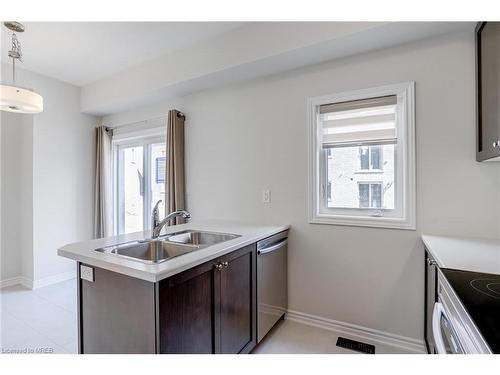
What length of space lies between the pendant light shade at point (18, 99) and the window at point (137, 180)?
1550mm

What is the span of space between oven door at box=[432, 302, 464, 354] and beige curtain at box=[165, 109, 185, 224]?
2.54 meters

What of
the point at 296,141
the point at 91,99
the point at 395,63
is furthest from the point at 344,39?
the point at 91,99

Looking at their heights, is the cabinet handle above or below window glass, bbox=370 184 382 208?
below

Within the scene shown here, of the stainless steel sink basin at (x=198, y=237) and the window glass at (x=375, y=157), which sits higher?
the window glass at (x=375, y=157)

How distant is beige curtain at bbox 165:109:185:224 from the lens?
9.91 ft

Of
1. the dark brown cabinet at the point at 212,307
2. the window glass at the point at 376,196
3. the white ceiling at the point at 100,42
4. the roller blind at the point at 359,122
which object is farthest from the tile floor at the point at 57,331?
the white ceiling at the point at 100,42

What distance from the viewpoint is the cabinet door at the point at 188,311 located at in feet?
3.89

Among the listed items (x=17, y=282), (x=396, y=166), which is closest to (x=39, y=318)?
Answer: (x=17, y=282)

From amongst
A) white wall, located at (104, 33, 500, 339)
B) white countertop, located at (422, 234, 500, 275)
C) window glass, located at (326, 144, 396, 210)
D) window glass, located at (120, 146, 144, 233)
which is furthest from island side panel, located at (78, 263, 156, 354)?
window glass, located at (120, 146, 144, 233)

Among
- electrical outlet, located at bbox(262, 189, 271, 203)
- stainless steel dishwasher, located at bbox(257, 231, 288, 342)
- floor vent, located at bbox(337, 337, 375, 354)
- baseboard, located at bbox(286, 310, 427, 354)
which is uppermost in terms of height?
electrical outlet, located at bbox(262, 189, 271, 203)

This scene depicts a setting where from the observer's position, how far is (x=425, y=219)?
191 cm

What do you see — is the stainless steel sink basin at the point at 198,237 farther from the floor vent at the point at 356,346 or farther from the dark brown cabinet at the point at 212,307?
the floor vent at the point at 356,346

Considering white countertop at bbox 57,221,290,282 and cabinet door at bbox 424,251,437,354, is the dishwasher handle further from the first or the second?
cabinet door at bbox 424,251,437,354
